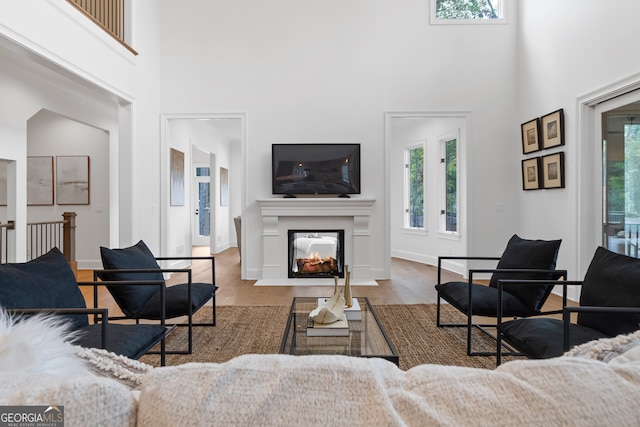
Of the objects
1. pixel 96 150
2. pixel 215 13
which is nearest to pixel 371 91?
pixel 215 13

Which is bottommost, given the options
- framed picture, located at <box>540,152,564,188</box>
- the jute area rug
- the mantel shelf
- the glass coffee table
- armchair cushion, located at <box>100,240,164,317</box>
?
the jute area rug

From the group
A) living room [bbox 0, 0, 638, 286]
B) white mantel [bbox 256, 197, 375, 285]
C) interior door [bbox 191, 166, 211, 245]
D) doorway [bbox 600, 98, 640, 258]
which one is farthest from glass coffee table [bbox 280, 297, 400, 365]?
interior door [bbox 191, 166, 211, 245]

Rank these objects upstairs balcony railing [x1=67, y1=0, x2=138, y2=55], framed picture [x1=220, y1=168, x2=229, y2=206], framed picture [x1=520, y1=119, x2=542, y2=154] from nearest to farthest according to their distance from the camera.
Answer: upstairs balcony railing [x1=67, y1=0, x2=138, y2=55]
framed picture [x1=520, y1=119, x2=542, y2=154]
framed picture [x1=220, y1=168, x2=229, y2=206]

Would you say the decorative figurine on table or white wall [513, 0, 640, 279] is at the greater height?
white wall [513, 0, 640, 279]

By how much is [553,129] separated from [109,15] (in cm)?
522

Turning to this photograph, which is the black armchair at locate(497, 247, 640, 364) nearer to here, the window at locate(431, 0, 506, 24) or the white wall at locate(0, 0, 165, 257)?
the white wall at locate(0, 0, 165, 257)

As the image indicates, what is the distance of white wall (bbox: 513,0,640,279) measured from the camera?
138 inches

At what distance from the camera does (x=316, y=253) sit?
5281 mm

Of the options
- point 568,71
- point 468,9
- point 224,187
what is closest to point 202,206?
point 224,187

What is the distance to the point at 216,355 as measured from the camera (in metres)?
2.69

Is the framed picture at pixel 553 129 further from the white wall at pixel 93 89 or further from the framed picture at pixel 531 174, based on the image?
the white wall at pixel 93 89

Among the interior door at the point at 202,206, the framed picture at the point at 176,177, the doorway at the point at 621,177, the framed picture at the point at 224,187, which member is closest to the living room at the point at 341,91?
the framed picture at the point at 176,177

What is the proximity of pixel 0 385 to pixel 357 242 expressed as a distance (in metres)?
4.76

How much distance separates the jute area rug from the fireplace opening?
1345 millimetres
